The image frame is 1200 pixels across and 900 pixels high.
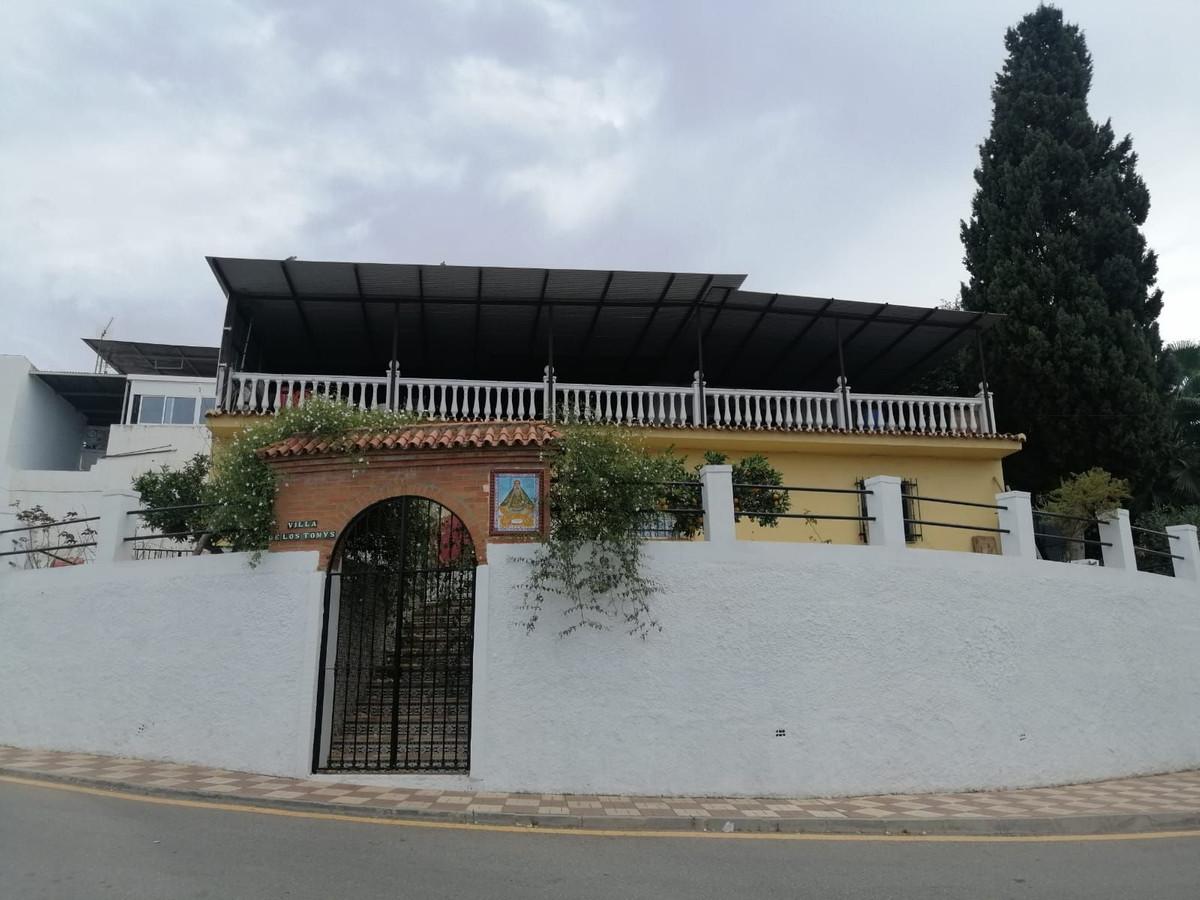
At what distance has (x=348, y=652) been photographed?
28.3ft

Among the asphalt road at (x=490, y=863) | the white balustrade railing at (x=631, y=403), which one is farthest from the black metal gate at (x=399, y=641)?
the white balustrade railing at (x=631, y=403)

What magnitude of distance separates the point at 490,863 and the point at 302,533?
166 inches

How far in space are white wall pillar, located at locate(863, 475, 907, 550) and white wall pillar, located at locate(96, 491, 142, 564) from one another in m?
8.68

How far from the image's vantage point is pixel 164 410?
2503cm

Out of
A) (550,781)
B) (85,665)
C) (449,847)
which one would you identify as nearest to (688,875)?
(449,847)

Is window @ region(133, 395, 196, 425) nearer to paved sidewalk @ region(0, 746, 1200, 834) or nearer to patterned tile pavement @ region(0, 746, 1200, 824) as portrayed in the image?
patterned tile pavement @ region(0, 746, 1200, 824)

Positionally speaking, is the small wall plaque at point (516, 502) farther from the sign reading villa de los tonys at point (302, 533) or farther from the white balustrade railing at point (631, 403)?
the white balustrade railing at point (631, 403)

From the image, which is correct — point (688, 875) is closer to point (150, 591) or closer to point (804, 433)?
point (150, 591)

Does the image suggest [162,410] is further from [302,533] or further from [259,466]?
[302,533]

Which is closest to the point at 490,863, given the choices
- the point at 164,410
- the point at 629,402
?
the point at 629,402

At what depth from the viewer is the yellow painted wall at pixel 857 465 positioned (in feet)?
46.1

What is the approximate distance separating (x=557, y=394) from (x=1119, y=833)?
33.6ft

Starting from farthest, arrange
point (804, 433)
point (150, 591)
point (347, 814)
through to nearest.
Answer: point (804, 433)
point (150, 591)
point (347, 814)

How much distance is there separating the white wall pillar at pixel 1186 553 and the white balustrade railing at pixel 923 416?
3.75 m
